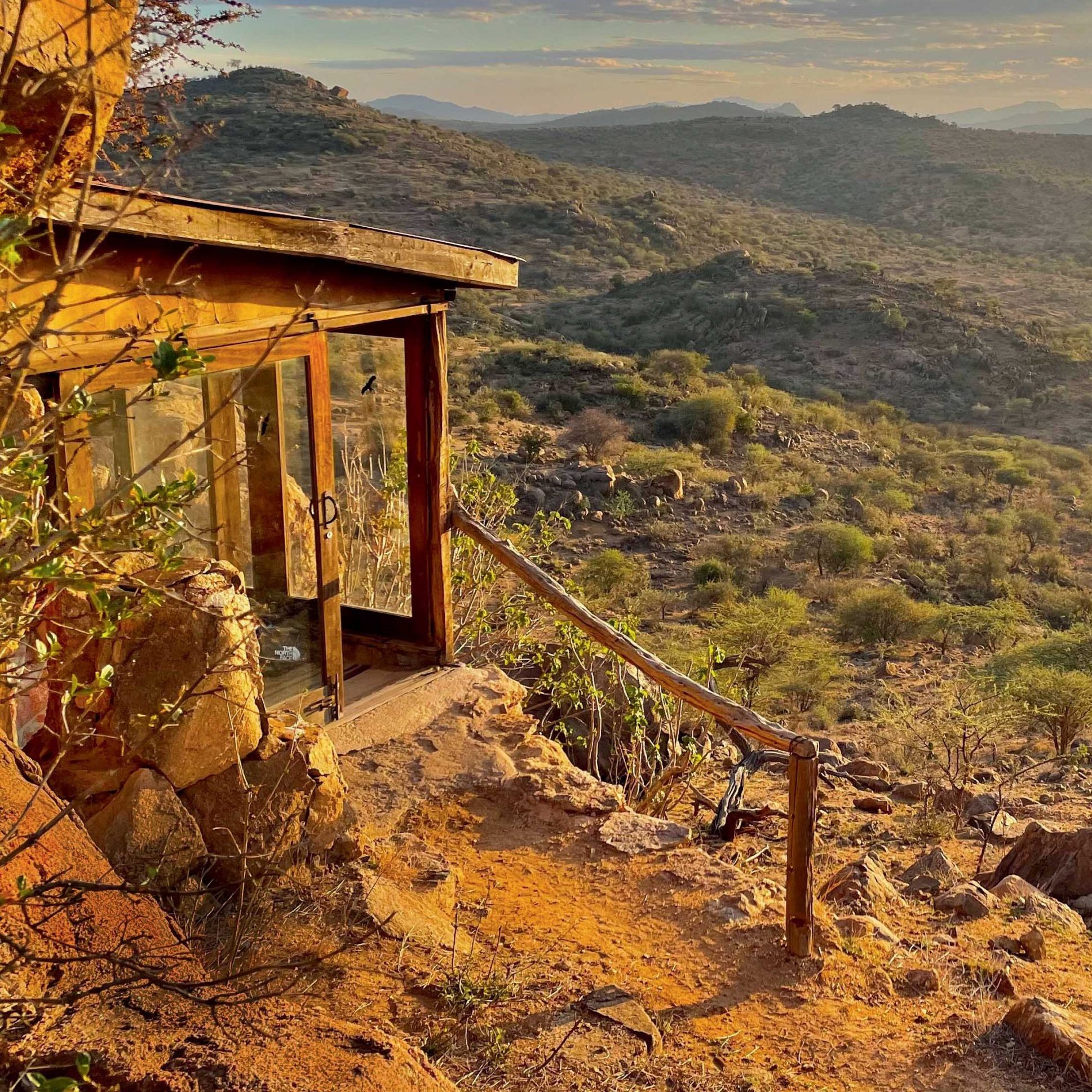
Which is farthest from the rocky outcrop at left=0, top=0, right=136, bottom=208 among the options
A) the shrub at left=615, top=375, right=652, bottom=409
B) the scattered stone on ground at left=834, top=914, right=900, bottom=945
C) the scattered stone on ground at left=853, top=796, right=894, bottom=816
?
the shrub at left=615, top=375, right=652, bottom=409

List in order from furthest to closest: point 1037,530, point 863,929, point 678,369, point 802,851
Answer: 1. point 678,369
2. point 1037,530
3. point 863,929
4. point 802,851

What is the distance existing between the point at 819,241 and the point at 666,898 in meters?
45.2

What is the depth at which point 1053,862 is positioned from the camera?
6898mm

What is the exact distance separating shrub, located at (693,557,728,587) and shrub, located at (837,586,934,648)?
173cm

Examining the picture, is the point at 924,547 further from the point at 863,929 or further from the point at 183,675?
the point at 183,675

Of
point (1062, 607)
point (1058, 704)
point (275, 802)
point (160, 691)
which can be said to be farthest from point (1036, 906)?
point (1062, 607)

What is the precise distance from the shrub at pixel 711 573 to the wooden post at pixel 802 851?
34.2ft

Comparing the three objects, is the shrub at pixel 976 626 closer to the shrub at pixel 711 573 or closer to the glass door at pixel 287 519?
the shrub at pixel 711 573

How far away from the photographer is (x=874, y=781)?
9.07 meters

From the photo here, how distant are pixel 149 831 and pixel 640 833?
2.52 meters

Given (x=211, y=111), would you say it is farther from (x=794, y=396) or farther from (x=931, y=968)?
(x=931, y=968)

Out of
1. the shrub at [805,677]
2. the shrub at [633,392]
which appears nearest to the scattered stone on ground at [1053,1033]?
the shrub at [805,677]

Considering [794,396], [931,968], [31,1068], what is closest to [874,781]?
[931,968]

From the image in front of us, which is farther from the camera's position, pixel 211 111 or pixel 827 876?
pixel 211 111
